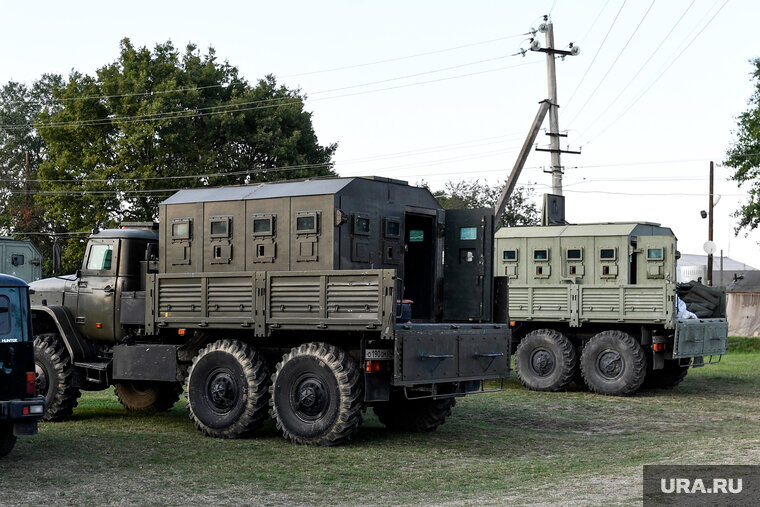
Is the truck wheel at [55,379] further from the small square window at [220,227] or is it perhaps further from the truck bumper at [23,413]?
the truck bumper at [23,413]

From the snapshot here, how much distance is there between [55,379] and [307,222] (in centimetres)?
444

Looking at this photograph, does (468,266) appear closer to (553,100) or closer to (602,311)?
(602,311)

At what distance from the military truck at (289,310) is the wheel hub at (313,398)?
0.05 feet

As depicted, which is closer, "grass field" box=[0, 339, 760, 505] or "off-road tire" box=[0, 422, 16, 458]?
"grass field" box=[0, 339, 760, 505]

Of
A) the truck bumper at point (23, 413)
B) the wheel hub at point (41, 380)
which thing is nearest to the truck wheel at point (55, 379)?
the wheel hub at point (41, 380)

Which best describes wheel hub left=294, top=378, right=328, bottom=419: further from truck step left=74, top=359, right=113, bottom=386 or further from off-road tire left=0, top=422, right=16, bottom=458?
truck step left=74, top=359, right=113, bottom=386

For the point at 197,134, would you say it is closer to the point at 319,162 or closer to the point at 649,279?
the point at 319,162

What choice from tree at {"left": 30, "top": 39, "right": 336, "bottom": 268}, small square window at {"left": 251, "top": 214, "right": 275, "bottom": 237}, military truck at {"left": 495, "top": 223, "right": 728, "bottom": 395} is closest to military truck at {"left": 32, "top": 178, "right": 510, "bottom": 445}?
small square window at {"left": 251, "top": 214, "right": 275, "bottom": 237}

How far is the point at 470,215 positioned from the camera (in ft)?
44.0

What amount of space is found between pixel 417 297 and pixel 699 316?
8.32 meters

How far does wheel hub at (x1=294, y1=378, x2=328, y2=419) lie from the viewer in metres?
11.6

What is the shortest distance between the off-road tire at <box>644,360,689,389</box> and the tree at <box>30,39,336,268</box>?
22.4m

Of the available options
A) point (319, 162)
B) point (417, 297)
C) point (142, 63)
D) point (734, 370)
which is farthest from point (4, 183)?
point (417, 297)

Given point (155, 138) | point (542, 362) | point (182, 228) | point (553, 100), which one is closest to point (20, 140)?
point (155, 138)
